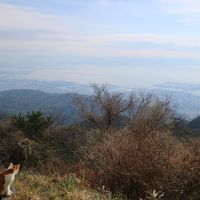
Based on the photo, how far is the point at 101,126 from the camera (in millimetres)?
50906

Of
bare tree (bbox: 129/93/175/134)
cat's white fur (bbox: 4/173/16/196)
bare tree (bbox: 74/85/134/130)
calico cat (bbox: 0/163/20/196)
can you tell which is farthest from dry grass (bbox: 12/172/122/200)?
bare tree (bbox: 74/85/134/130)

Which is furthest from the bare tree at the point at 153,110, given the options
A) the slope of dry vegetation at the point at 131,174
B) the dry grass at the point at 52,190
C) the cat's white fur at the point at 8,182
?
the cat's white fur at the point at 8,182

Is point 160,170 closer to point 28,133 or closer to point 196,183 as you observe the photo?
point 196,183

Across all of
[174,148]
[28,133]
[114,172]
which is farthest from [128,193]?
[28,133]

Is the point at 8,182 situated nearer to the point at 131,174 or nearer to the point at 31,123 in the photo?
the point at 131,174

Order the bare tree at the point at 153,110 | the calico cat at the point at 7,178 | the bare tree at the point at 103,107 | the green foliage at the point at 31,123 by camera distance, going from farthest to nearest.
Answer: the bare tree at the point at 103,107, the green foliage at the point at 31,123, the bare tree at the point at 153,110, the calico cat at the point at 7,178

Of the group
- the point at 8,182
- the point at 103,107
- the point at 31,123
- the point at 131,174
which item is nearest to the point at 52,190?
the point at 8,182

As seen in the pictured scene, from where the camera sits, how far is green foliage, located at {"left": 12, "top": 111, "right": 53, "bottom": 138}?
158 feet

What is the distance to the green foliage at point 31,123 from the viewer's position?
48.3 metres

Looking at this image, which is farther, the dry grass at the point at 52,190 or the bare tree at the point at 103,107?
the bare tree at the point at 103,107

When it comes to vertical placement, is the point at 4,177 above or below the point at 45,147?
above

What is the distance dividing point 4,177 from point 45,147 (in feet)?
129

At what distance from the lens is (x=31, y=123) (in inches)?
1925

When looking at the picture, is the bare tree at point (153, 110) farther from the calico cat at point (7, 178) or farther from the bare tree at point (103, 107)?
the calico cat at point (7, 178)
